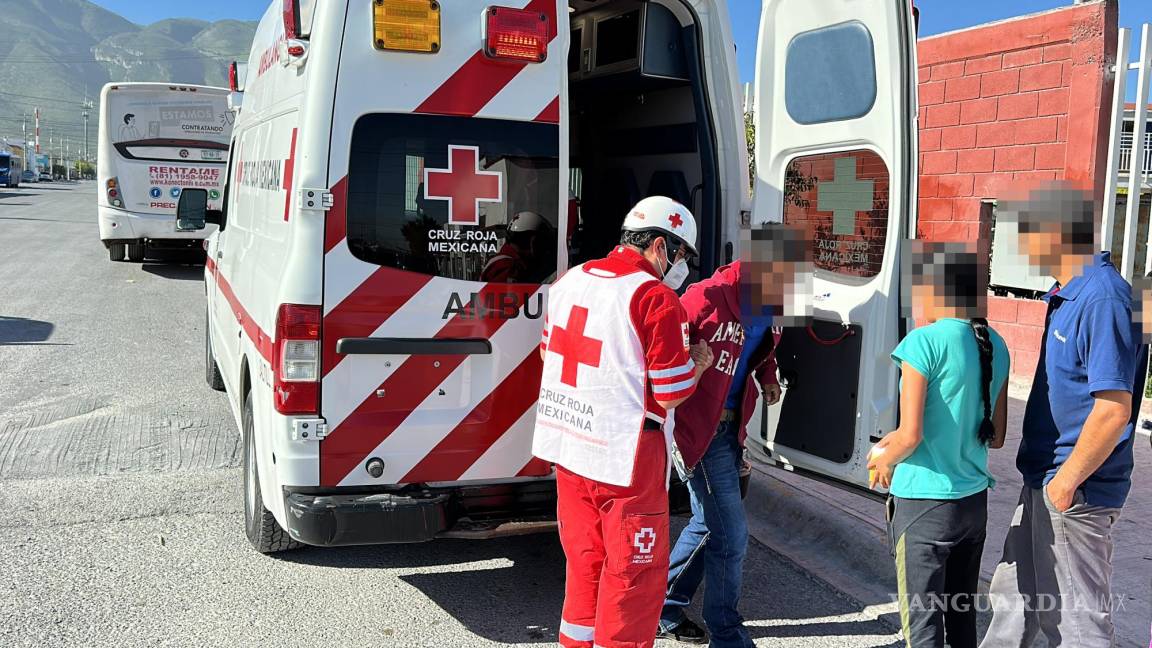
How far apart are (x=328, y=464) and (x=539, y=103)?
5.60ft

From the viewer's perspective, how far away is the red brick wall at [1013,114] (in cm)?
709

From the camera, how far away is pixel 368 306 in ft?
12.1

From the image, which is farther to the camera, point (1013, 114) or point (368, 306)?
point (1013, 114)

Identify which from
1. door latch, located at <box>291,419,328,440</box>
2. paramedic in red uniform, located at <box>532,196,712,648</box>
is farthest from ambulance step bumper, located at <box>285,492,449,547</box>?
paramedic in red uniform, located at <box>532,196,712,648</box>

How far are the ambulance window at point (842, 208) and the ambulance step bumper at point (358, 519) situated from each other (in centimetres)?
212

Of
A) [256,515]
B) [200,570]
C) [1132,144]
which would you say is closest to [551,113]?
[256,515]

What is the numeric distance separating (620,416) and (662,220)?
69cm

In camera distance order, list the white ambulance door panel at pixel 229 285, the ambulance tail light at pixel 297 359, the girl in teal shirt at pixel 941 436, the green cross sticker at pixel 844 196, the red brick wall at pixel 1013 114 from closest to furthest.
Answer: the girl in teal shirt at pixel 941 436 → the ambulance tail light at pixel 297 359 → the green cross sticker at pixel 844 196 → the white ambulance door panel at pixel 229 285 → the red brick wall at pixel 1013 114

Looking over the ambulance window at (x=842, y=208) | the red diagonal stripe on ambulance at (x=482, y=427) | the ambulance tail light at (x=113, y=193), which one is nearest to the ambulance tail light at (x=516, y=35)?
the red diagonal stripe on ambulance at (x=482, y=427)

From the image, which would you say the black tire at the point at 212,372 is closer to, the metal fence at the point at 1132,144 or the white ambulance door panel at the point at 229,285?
the white ambulance door panel at the point at 229,285

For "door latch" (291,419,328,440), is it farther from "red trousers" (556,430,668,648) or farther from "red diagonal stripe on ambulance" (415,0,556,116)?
"red diagonal stripe on ambulance" (415,0,556,116)

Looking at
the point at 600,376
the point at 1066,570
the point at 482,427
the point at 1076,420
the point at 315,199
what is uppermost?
the point at 315,199

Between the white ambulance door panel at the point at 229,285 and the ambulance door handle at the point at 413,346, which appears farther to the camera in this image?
the white ambulance door panel at the point at 229,285

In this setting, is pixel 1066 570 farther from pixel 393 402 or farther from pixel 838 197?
pixel 393 402
